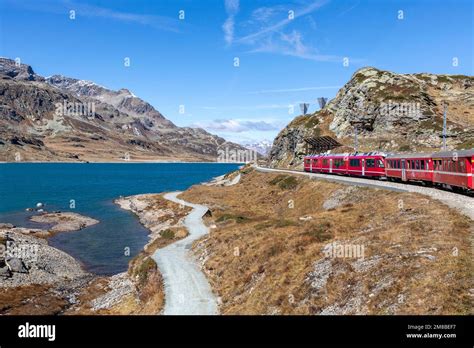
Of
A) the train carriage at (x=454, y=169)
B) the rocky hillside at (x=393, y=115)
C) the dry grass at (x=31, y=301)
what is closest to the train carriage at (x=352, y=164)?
the train carriage at (x=454, y=169)

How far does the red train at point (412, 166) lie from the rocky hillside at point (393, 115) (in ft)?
89.8

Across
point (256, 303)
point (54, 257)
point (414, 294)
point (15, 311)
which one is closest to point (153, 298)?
point (256, 303)

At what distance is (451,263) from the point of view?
20125mm

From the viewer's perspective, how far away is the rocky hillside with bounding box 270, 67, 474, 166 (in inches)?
4070

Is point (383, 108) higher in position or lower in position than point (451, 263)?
higher

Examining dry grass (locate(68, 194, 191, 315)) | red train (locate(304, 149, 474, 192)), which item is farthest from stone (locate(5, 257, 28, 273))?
red train (locate(304, 149, 474, 192))

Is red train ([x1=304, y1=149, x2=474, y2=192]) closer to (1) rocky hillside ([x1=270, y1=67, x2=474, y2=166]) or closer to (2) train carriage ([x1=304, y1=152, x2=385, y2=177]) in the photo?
(2) train carriage ([x1=304, y1=152, x2=385, y2=177])

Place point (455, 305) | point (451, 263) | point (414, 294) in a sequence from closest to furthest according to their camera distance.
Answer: point (455, 305), point (414, 294), point (451, 263)

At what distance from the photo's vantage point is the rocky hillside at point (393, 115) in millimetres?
103375

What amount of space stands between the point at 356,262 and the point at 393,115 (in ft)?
325

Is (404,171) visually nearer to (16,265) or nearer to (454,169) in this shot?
(454,169)
